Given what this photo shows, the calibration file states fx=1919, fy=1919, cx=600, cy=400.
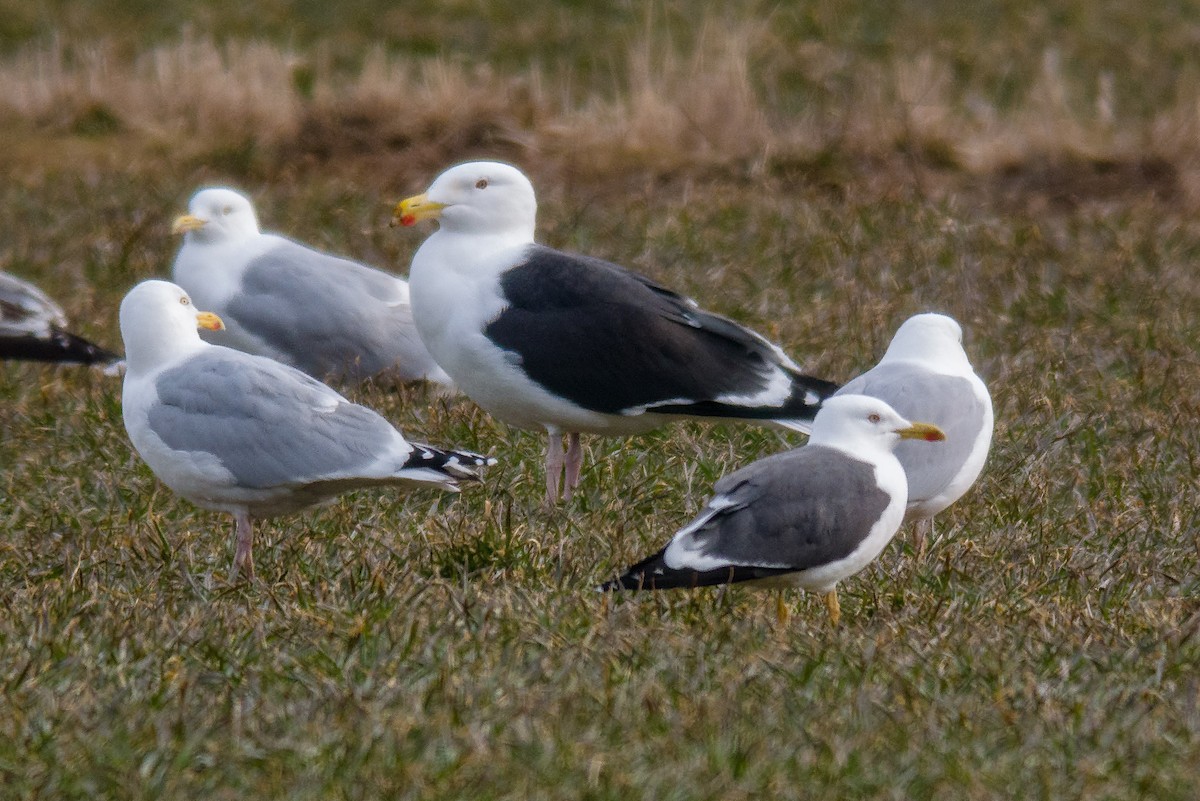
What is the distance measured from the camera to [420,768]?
357 cm

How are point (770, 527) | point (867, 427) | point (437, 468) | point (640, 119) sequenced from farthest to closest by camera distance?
point (640, 119) → point (437, 468) → point (867, 427) → point (770, 527)

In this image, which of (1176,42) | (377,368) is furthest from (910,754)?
(1176,42)

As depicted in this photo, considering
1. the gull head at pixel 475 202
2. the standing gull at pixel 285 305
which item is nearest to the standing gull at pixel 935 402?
the gull head at pixel 475 202

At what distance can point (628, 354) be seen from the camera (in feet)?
19.6

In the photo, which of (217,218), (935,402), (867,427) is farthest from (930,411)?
(217,218)

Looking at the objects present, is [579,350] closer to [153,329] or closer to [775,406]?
[775,406]

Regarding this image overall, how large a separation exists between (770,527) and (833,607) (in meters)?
0.36

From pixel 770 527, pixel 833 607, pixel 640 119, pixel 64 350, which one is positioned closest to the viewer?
pixel 770 527

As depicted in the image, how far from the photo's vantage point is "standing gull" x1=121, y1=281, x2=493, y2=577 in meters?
5.23

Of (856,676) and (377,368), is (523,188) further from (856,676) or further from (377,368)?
(856,676)

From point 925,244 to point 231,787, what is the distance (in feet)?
20.1

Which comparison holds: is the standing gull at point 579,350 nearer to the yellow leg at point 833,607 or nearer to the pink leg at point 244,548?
the pink leg at point 244,548

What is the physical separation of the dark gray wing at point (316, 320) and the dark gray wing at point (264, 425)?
7.27ft

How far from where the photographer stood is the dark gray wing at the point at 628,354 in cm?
594
